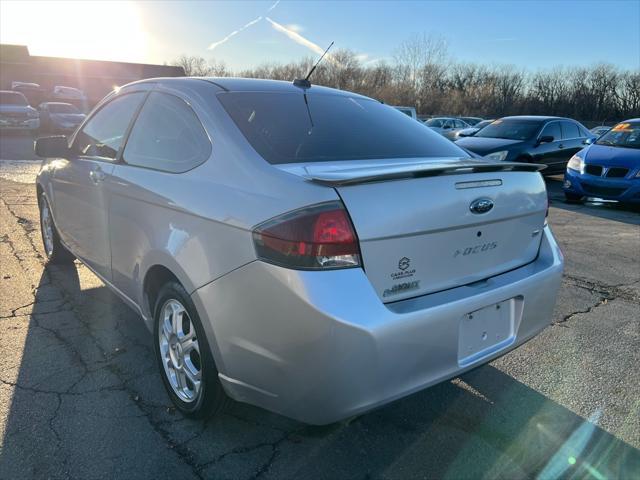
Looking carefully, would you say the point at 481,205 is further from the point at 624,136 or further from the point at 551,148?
the point at 551,148

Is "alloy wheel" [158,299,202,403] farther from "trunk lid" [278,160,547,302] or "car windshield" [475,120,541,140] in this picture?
"car windshield" [475,120,541,140]

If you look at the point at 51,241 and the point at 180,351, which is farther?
the point at 51,241

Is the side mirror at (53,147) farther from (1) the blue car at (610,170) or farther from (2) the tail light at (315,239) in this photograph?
(1) the blue car at (610,170)

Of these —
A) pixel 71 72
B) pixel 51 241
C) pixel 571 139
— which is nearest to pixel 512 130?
pixel 571 139

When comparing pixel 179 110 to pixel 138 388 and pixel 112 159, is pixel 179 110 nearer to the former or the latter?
pixel 112 159

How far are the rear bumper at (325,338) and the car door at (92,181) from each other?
1431 millimetres

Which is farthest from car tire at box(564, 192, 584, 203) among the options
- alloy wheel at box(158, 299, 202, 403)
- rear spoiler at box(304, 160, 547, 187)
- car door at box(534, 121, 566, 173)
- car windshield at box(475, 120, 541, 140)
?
alloy wheel at box(158, 299, 202, 403)

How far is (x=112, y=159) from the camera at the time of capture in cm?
323

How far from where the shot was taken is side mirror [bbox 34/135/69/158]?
155 inches

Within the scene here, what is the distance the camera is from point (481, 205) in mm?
2264

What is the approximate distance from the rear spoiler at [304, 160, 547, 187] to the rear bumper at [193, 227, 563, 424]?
36 cm

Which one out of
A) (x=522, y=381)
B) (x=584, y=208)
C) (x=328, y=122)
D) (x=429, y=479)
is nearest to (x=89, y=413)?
(x=429, y=479)

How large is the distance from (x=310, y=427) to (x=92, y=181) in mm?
2142

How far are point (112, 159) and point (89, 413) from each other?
1.53m
